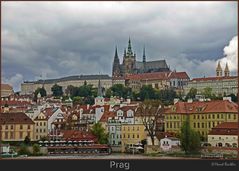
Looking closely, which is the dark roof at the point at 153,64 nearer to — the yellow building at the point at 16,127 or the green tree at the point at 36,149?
the yellow building at the point at 16,127

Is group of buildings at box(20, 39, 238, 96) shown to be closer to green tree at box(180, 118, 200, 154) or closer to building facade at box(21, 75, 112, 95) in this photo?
building facade at box(21, 75, 112, 95)

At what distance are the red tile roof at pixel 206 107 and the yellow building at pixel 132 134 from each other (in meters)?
0.79

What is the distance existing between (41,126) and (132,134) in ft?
6.64

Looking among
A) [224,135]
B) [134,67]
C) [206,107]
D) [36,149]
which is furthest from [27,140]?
[134,67]

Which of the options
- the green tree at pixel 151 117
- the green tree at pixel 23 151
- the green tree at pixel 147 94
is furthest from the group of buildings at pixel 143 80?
the green tree at pixel 23 151

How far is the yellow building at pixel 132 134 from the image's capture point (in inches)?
321

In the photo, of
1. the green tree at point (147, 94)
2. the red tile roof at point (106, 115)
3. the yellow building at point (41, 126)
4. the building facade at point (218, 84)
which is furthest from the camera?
the building facade at point (218, 84)

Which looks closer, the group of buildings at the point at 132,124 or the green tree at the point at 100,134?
the group of buildings at the point at 132,124

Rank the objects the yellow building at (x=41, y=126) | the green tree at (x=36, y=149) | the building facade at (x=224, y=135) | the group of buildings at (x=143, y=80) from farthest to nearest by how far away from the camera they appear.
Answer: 1. the group of buildings at (x=143, y=80)
2. the yellow building at (x=41, y=126)
3. the green tree at (x=36, y=149)
4. the building facade at (x=224, y=135)

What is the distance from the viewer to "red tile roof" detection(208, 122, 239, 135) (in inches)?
279

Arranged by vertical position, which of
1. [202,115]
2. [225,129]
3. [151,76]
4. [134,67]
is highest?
[134,67]

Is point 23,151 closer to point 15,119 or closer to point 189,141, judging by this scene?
point 15,119

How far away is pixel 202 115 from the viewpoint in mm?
8469
